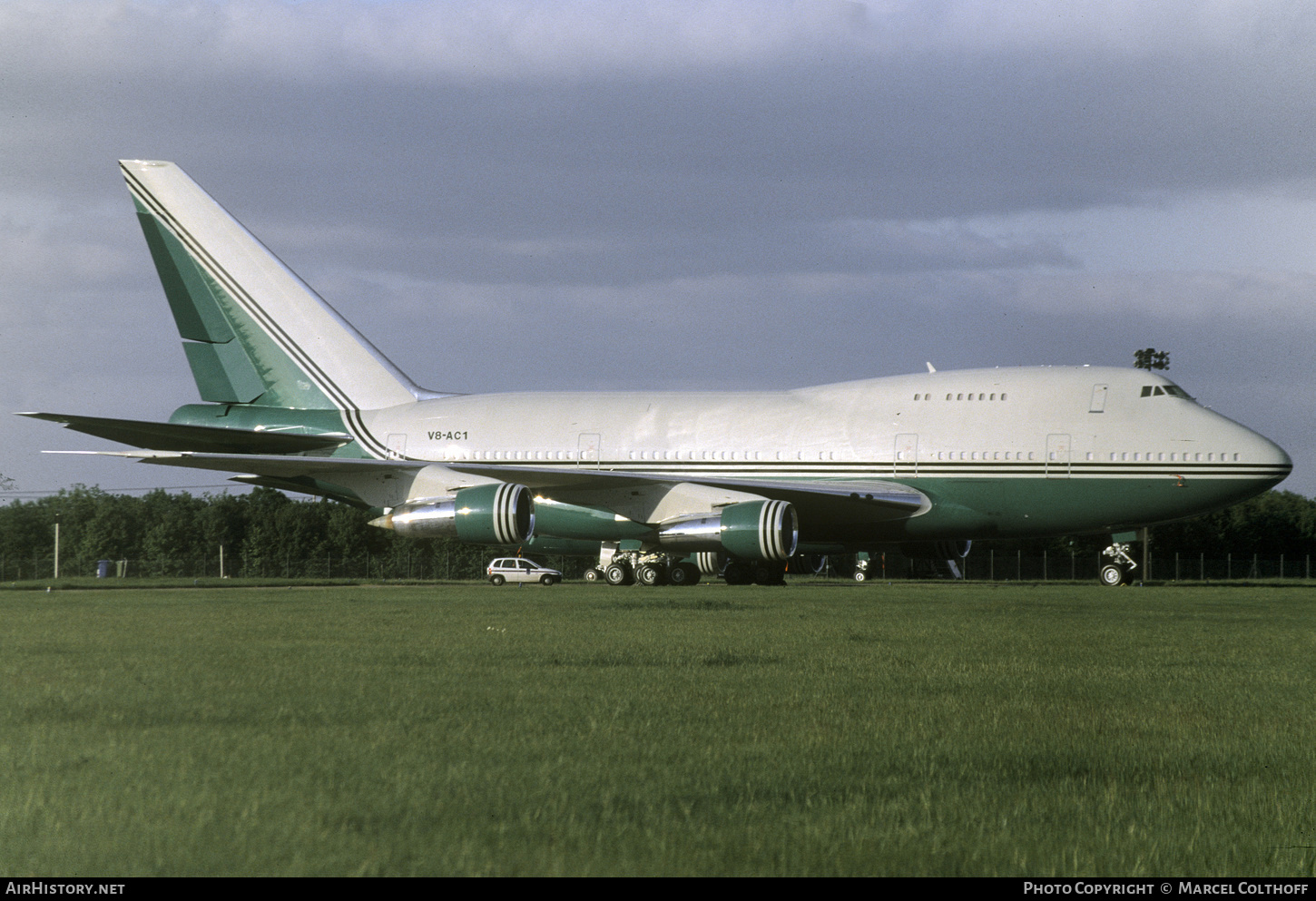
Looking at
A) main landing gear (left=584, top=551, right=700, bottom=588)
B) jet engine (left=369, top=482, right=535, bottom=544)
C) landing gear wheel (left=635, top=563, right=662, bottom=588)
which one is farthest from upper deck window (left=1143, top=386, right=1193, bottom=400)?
jet engine (left=369, top=482, right=535, bottom=544)

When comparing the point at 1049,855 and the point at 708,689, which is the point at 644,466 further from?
the point at 1049,855

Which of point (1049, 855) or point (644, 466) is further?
point (644, 466)

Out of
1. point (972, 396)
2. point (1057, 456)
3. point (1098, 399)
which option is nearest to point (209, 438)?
point (972, 396)

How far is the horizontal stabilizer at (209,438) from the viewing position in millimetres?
30312

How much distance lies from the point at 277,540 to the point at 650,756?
75007mm

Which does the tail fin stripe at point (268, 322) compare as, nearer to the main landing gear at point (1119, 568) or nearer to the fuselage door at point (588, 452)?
the fuselage door at point (588, 452)

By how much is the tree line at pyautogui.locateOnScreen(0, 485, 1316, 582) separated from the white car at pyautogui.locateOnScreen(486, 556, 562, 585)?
13249 mm

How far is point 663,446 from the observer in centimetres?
3194

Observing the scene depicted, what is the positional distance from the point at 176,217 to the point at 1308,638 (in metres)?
28.0

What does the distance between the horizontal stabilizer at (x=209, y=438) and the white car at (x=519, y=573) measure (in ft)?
57.6

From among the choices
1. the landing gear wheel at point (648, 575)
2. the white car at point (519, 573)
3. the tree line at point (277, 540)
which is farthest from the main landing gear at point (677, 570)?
the tree line at point (277, 540)

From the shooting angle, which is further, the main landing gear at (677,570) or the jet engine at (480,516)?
the main landing gear at (677,570)

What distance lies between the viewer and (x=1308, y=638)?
50.0 ft

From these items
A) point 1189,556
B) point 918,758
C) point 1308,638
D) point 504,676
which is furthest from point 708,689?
point 1189,556
